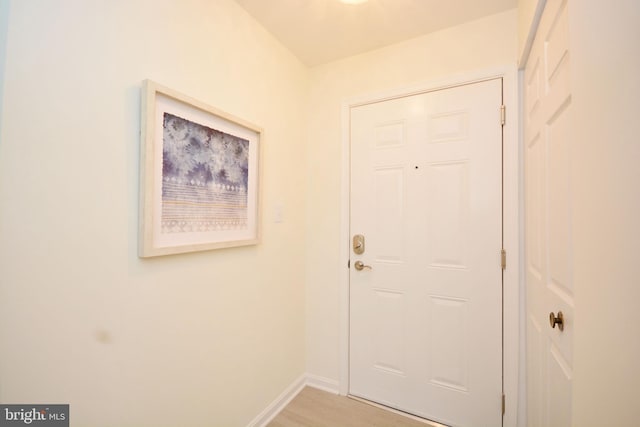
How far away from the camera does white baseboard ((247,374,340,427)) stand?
1.64m

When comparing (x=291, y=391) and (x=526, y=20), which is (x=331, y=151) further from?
(x=291, y=391)

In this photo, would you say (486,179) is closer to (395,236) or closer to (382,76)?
(395,236)

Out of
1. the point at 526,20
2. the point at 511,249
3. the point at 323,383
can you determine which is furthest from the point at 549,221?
the point at 323,383

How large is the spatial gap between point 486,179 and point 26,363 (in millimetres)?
2065

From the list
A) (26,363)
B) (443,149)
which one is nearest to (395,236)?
(443,149)

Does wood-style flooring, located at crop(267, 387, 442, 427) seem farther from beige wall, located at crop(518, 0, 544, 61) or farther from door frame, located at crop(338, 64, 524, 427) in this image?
beige wall, located at crop(518, 0, 544, 61)

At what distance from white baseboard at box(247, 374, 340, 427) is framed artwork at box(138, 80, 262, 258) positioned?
3.45 feet

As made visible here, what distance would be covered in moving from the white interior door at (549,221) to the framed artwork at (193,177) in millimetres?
1357

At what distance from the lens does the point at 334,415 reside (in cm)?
172

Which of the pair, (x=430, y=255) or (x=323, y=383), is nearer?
(x=430, y=255)

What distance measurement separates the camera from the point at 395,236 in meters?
1.80

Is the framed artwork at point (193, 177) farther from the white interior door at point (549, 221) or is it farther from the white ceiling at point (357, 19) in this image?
the white interior door at point (549, 221)

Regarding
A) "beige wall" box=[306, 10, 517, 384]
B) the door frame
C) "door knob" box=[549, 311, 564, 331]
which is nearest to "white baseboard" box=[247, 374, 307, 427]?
"beige wall" box=[306, 10, 517, 384]

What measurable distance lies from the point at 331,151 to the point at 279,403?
69.1 inches
